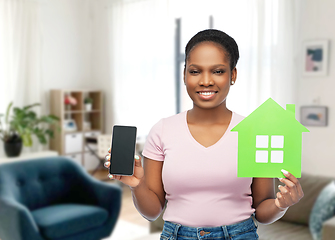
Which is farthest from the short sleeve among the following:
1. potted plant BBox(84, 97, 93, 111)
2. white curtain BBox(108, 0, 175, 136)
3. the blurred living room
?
potted plant BBox(84, 97, 93, 111)

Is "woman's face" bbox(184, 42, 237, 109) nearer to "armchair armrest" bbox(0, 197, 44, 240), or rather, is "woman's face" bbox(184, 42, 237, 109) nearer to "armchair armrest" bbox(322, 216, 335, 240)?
"armchair armrest" bbox(322, 216, 335, 240)

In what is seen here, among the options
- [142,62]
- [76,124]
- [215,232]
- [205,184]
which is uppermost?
[142,62]

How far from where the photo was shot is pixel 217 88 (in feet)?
2.43

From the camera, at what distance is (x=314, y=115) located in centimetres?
351

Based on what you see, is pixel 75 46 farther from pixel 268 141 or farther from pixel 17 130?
pixel 268 141

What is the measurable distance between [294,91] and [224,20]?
1.13 m

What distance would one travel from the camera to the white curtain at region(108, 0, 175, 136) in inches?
192

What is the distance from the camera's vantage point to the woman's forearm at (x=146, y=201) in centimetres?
77

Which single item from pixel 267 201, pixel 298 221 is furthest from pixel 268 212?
pixel 298 221

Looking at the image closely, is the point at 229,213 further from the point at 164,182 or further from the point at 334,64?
the point at 334,64

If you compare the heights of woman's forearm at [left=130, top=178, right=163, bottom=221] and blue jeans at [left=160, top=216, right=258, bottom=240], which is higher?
woman's forearm at [left=130, top=178, right=163, bottom=221]

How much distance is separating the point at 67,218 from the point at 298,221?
1758 mm

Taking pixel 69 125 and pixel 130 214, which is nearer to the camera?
pixel 130 214

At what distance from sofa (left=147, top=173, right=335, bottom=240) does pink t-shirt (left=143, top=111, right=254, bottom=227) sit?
5.44 feet
